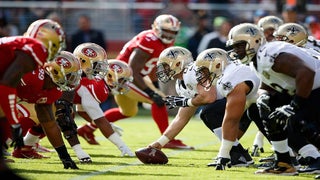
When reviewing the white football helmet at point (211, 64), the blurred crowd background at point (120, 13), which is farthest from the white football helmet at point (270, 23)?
the blurred crowd background at point (120, 13)

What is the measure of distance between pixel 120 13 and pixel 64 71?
9.11 metres

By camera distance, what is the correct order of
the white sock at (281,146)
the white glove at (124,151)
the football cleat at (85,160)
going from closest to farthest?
the white sock at (281,146) < the football cleat at (85,160) < the white glove at (124,151)

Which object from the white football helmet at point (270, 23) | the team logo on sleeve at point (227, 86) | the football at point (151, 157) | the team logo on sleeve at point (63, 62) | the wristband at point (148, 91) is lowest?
the football at point (151, 157)

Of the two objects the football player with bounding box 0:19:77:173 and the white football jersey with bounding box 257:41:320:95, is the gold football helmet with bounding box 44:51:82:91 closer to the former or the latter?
the football player with bounding box 0:19:77:173

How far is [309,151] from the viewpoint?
7465mm

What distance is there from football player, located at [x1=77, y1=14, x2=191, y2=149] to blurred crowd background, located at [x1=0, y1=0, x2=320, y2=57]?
5.36m

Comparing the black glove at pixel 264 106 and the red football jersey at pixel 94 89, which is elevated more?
the black glove at pixel 264 106

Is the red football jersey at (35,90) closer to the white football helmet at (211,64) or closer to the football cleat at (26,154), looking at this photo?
the football cleat at (26,154)

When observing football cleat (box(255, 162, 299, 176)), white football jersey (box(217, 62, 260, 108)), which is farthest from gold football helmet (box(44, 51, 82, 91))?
football cleat (box(255, 162, 299, 176))

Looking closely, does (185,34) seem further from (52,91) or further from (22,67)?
(22,67)

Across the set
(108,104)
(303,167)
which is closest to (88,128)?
(303,167)

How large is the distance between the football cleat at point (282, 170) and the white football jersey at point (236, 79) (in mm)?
752

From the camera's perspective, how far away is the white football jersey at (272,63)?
695cm

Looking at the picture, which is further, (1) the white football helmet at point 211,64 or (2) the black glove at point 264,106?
(1) the white football helmet at point 211,64
